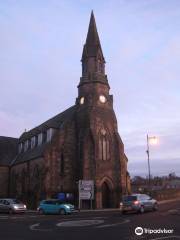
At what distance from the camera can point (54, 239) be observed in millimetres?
14500

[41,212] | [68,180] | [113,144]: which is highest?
[113,144]

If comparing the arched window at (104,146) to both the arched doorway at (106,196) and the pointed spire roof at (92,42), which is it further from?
the pointed spire roof at (92,42)

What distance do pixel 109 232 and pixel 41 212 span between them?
20.8 meters

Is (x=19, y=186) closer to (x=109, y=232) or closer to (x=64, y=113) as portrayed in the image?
(x=64, y=113)

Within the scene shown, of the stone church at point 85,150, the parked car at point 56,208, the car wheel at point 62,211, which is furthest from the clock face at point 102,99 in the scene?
the car wheel at point 62,211

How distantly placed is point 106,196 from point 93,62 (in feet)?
64.6

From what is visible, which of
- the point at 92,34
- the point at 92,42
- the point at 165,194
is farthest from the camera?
the point at 165,194

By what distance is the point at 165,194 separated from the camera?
61469 millimetres

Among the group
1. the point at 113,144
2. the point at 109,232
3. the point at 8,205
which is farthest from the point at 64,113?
the point at 109,232

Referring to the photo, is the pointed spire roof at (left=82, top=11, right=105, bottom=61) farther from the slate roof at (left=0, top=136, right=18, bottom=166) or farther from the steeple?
the slate roof at (left=0, top=136, right=18, bottom=166)

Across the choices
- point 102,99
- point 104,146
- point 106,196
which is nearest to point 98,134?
point 104,146

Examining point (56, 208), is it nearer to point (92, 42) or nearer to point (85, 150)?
point (85, 150)

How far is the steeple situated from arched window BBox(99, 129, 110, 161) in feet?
26.4

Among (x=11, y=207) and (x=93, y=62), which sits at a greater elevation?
(x=93, y=62)
